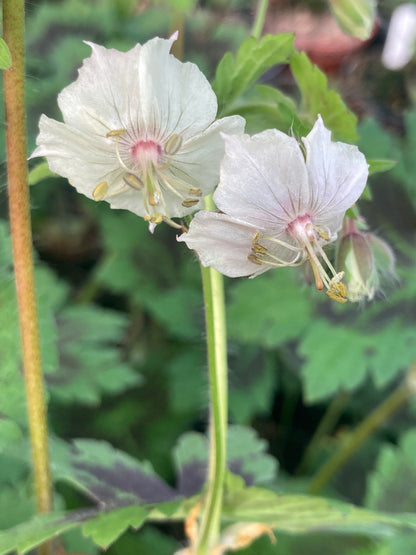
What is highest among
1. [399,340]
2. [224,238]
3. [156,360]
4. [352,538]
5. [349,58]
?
[349,58]

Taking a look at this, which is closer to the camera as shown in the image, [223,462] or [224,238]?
[224,238]

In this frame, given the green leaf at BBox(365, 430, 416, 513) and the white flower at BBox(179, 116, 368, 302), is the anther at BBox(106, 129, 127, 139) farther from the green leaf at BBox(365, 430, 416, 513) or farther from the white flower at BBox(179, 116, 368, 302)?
the green leaf at BBox(365, 430, 416, 513)

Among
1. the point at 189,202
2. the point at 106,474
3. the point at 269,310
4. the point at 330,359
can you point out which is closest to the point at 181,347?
the point at 269,310

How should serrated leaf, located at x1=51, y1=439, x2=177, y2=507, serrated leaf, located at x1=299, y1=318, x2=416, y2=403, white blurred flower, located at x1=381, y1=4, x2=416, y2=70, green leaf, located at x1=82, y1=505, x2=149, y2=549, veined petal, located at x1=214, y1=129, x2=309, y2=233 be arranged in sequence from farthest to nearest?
white blurred flower, located at x1=381, y1=4, x2=416, y2=70
serrated leaf, located at x1=299, y1=318, x2=416, y2=403
serrated leaf, located at x1=51, y1=439, x2=177, y2=507
green leaf, located at x1=82, y1=505, x2=149, y2=549
veined petal, located at x1=214, y1=129, x2=309, y2=233

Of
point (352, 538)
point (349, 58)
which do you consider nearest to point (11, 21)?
point (352, 538)

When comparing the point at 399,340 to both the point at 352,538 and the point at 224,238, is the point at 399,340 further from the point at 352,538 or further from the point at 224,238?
the point at 224,238

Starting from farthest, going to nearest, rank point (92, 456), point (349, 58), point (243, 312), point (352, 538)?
point (349, 58) → point (243, 312) → point (352, 538) → point (92, 456)

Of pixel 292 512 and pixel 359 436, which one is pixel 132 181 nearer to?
pixel 292 512

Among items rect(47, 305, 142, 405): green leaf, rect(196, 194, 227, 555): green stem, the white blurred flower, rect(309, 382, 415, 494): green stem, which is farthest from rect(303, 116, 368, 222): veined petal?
the white blurred flower
